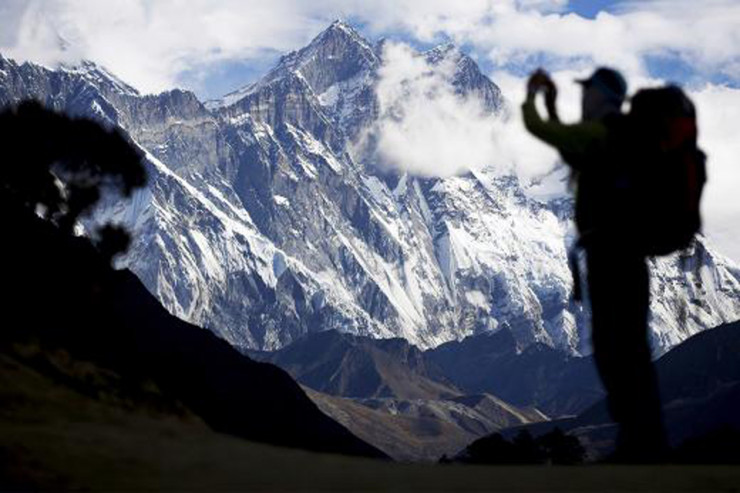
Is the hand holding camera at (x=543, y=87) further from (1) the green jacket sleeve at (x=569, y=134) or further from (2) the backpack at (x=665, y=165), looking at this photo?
(2) the backpack at (x=665, y=165)

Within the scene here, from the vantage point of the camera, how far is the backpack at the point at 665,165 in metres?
7.43

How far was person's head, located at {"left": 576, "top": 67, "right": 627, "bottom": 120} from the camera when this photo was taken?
7934mm

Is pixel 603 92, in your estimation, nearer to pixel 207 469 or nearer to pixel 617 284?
pixel 617 284

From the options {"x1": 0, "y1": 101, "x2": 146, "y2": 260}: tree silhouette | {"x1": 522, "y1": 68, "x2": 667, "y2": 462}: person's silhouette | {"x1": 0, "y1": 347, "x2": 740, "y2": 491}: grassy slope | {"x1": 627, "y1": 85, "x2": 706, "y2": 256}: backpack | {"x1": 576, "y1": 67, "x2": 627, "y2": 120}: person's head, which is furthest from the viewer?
{"x1": 0, "y1": 101, "x2": 146, "y2": 260}: tree silhouette

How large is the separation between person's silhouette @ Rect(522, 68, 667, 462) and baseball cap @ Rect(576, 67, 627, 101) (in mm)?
186

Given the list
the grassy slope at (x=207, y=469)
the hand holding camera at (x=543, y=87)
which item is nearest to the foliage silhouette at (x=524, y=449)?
the hand holding camera at (x=543, y=87)

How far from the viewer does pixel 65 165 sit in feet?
109

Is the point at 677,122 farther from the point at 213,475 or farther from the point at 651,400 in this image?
the point at 213,475

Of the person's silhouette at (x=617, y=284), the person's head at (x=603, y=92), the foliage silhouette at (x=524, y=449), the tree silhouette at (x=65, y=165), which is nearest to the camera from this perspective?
the person's silhouette at (x=617, y=284)

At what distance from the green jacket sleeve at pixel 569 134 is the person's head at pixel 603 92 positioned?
0.20 m

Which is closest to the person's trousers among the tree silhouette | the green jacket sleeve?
the green jacket sleeve

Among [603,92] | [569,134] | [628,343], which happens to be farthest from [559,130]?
[628,343]

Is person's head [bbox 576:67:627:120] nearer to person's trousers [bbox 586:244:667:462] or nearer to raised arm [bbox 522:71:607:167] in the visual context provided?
raised arm [bbox 522:71:607:167]

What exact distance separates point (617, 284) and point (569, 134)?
0.96m
